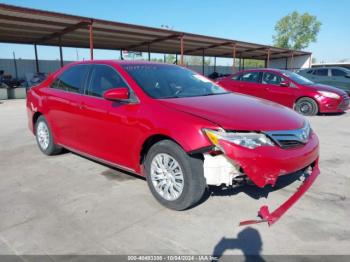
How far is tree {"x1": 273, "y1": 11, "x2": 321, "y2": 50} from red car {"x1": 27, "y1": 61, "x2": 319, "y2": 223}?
2774 inches

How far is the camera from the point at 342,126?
26.6 feet

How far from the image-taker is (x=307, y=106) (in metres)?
9.84

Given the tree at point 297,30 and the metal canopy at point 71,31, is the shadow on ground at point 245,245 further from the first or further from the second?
the tree at point 297,30

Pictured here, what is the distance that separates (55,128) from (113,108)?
1695mm

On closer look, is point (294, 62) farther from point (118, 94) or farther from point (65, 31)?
point (118, 94)

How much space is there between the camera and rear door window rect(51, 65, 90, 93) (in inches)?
175

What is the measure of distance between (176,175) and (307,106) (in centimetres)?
799

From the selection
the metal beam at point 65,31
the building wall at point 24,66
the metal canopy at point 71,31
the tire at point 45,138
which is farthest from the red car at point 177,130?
the building wall at point 24,66

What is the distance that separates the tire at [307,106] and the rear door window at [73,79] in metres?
7.46

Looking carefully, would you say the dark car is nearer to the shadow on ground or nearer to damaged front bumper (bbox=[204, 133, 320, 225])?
damaged front bumper (bbox=[204, 133, 320, 225])

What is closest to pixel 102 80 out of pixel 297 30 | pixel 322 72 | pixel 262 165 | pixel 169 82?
pixel 169 82

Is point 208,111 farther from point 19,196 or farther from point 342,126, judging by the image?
point 342,126

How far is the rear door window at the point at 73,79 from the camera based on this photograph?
4.45 m

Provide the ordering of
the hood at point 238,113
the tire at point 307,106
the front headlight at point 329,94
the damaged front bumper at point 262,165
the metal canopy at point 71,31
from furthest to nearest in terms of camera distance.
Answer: the metal canopy at point 71,31, the tire at point 307,106, the front headlight at point 329,94, the hood at point 238,113, the damaged front bumper at point 262,165
